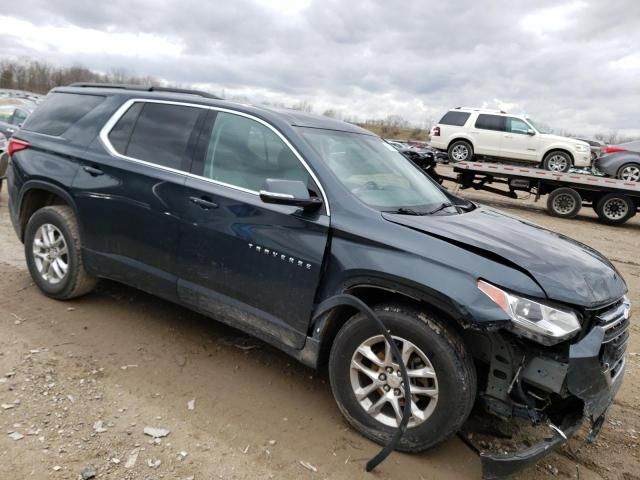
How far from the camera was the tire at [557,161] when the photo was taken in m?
14.7

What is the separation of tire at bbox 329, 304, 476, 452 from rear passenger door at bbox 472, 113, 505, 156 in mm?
13783

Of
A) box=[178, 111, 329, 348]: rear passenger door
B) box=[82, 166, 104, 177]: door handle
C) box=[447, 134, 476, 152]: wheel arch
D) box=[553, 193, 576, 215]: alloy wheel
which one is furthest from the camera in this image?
box=[447, 134, 476, 152]: wheel arch

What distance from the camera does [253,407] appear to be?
3.14 metres

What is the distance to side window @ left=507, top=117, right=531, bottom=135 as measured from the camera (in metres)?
15.0

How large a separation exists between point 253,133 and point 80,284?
6.75ft

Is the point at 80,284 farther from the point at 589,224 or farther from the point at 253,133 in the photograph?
the point at 589,224

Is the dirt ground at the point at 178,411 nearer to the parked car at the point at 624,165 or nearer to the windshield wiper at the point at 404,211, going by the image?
the windshield wiper at the point at 404,211

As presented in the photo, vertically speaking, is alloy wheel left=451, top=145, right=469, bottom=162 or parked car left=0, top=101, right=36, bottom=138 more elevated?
alloy wheel left=451, top=145, right=469, bottom=162

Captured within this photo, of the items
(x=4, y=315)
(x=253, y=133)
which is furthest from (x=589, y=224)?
(x=4, y=315)

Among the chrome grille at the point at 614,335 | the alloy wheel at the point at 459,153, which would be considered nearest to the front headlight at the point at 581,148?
the alloy wheel at the point at 459,153

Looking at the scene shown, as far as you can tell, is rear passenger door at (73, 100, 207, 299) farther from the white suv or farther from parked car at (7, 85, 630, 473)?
the white suv

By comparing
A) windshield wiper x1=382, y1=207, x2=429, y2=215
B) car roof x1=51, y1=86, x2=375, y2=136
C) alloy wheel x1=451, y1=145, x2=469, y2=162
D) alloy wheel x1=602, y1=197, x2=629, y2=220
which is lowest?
alloy wheel x1=602, y1=197, x2=629, y2=220

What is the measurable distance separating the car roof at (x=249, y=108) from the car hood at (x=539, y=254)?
1060mm

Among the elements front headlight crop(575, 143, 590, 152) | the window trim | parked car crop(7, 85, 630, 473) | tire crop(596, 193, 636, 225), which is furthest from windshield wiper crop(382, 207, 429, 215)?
front headlight crop(575, 143, 590, 152)
